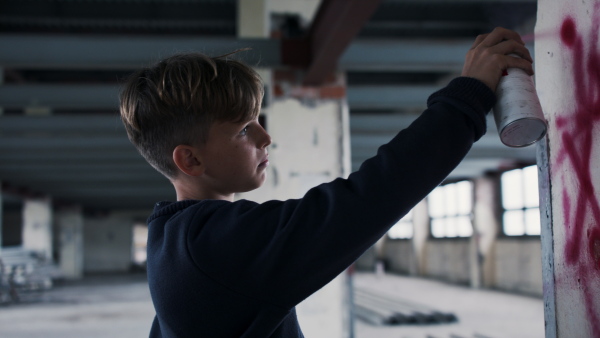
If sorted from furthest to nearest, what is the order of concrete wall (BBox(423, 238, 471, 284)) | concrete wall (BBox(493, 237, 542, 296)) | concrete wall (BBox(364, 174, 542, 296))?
concrete wall (BBox(423, 238, 471, 284)), concrete wall (BBox(364, 174, 542, 296)), concrete wall (BBox(493, 237, 542, 296))

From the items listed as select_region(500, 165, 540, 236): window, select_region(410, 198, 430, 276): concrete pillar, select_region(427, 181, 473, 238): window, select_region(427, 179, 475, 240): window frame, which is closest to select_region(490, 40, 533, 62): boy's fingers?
select_region(500, 165, 540, 236): window

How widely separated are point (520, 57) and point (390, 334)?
7.23m

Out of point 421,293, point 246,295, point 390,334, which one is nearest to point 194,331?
point 246,295

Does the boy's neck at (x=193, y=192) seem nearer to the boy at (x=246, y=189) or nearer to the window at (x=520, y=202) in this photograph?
the boy at (x=246, y=189)

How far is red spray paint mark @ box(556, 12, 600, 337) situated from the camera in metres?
1.01

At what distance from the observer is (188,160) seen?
3.79ft

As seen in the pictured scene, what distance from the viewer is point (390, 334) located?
7.78m

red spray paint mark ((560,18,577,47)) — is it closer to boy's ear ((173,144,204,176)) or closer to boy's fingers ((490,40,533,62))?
boy's fingers ((490,40,533,62))

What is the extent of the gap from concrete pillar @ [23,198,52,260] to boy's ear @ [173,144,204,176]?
1677 centimetres

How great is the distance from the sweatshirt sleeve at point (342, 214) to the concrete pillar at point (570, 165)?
0.21 m

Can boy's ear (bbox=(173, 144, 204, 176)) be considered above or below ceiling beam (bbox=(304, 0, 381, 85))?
below

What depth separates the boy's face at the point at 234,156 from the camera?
1.13m

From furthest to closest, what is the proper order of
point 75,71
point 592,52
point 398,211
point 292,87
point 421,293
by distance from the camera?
point 421,293
point 75,71
point 292,87
point 592,52
point 398,211

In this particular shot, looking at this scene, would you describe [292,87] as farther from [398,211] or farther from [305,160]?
[398,211]
